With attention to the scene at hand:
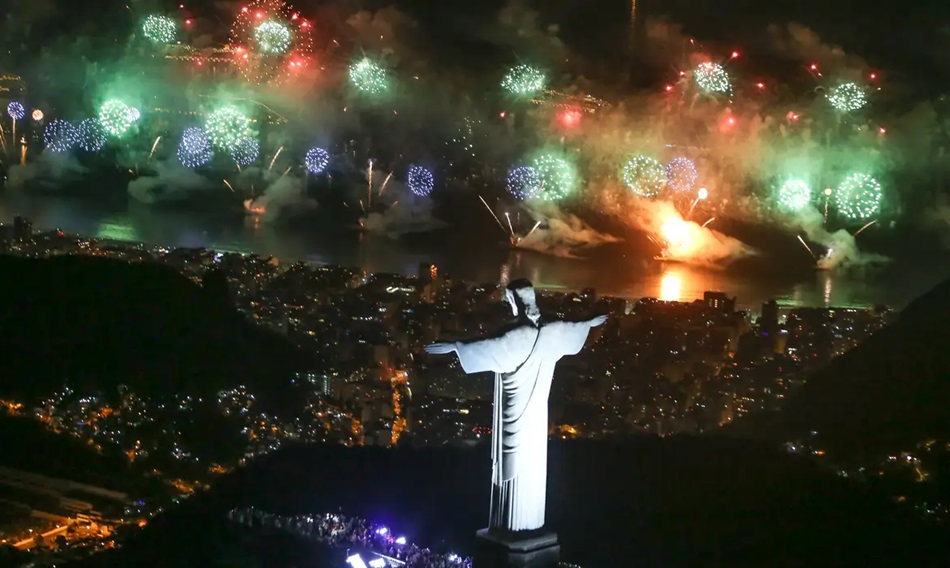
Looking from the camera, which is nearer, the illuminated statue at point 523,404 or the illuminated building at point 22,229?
the illuminated statue at point 523,404

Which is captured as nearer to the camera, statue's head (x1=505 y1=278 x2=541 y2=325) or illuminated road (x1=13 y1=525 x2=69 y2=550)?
statue's head (x1=505 y1=278 x2=541 y2=325)

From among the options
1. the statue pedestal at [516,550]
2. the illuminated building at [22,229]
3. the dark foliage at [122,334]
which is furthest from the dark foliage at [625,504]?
the illuminated building at [22,229]

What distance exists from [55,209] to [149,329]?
47.3 ft

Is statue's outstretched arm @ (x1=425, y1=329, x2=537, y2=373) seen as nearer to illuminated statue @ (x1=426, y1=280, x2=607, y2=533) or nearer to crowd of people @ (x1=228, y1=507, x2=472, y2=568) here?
illuminated statue @ (x1=426, y1=280, x2=607, y2=533)

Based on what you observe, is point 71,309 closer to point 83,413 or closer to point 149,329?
point 149,329

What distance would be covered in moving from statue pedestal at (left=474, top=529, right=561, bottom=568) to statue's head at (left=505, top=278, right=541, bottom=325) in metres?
1.51

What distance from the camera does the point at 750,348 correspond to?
14852 mm

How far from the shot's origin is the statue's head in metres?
6.46

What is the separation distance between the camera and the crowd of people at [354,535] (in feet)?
24.3

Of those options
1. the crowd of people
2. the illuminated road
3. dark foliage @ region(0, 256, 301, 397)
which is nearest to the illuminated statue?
the crowd of people

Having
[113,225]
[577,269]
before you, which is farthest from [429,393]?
[113,225]

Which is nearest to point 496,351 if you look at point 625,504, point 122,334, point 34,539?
point 625,504

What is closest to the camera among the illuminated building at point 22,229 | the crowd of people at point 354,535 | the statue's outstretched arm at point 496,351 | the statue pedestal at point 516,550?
the statue's outstretched arm at point 496,351

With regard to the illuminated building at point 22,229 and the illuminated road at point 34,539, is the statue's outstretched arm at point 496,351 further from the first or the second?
the illuminated building at point 22,229
